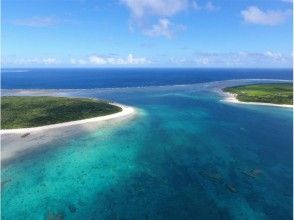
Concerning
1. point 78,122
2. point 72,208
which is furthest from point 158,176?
point 78,122

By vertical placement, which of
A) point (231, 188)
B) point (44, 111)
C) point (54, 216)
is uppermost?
point (44, 111)

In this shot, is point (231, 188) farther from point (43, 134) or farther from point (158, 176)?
point (43, 134)

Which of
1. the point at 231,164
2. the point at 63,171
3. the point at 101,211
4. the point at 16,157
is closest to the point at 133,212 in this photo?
the point at 101,211

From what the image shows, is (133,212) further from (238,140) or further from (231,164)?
(238,140)

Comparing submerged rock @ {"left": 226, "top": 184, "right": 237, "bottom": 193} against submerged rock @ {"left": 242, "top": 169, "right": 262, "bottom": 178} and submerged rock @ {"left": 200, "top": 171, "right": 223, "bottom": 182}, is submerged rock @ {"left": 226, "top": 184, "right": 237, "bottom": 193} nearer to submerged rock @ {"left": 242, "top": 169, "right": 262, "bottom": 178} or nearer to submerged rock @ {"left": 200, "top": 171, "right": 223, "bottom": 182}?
submerged rock @ {"left": 200, "top": 171, "right": 223, "bottom": 182}

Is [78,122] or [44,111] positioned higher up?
[44,111]

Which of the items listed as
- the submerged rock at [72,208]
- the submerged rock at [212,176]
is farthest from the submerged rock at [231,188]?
the submerged rock at [72,208]
